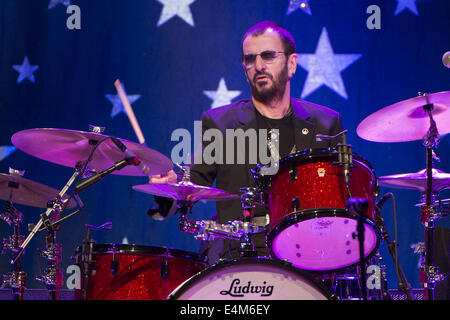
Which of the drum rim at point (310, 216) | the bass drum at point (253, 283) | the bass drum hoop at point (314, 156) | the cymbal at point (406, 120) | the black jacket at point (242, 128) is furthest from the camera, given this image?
the black jacket at point (242, 128)

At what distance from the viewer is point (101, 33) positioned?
13.7ft

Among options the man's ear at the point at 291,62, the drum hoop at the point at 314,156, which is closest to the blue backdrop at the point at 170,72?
the man's ear at the point at 291,62

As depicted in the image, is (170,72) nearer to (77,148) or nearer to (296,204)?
(77,148)

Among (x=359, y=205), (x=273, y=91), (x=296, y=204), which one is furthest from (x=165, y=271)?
(x=273, y=91)

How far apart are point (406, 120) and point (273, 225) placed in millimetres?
1211

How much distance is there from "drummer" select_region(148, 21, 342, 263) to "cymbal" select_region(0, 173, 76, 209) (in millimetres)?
914

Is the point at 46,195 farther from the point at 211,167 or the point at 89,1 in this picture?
the point at 89,1

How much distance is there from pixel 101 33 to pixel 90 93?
0.50 meters

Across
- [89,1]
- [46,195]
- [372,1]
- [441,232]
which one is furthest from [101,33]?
[441,232]

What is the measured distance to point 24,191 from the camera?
329 cm

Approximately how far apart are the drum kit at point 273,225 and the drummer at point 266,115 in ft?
1.41

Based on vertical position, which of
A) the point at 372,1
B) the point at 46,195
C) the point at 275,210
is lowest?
the point at 275,210

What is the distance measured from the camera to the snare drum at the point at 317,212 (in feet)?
7.50

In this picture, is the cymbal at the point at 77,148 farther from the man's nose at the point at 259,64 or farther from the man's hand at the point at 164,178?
the man's nose at the point at 259,64
